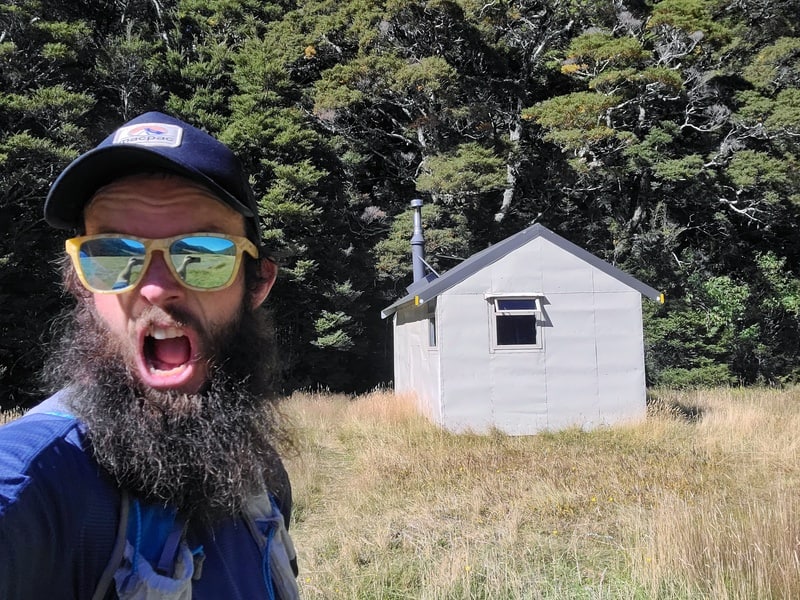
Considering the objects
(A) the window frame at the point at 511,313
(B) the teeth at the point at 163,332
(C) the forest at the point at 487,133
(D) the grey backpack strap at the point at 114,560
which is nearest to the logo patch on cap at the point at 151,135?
(B) the teeth at the point at 163,332

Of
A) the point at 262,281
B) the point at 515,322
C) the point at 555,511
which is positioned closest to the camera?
the point at 262,281

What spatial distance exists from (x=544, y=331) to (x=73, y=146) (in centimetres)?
1290

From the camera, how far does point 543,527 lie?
17.7ft

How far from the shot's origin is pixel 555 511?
5789mm

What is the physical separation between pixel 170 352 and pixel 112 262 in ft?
0.69

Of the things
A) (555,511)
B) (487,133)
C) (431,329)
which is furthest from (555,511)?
(487,133)

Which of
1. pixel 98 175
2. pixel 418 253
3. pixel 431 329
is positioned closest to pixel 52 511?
pixel 98 175

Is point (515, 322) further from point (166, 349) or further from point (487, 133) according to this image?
point (487, 133)

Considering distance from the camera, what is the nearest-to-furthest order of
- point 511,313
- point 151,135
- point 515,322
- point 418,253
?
1. point 151,135
2. point 511,313
3. point 515,322
4. point 418,253

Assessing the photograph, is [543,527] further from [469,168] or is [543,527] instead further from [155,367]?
[469,168]

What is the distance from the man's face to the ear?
0.82 feet

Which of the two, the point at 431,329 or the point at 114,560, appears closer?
the point at 114,560

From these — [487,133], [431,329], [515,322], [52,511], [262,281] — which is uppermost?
[487,133]

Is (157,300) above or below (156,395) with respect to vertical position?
above
